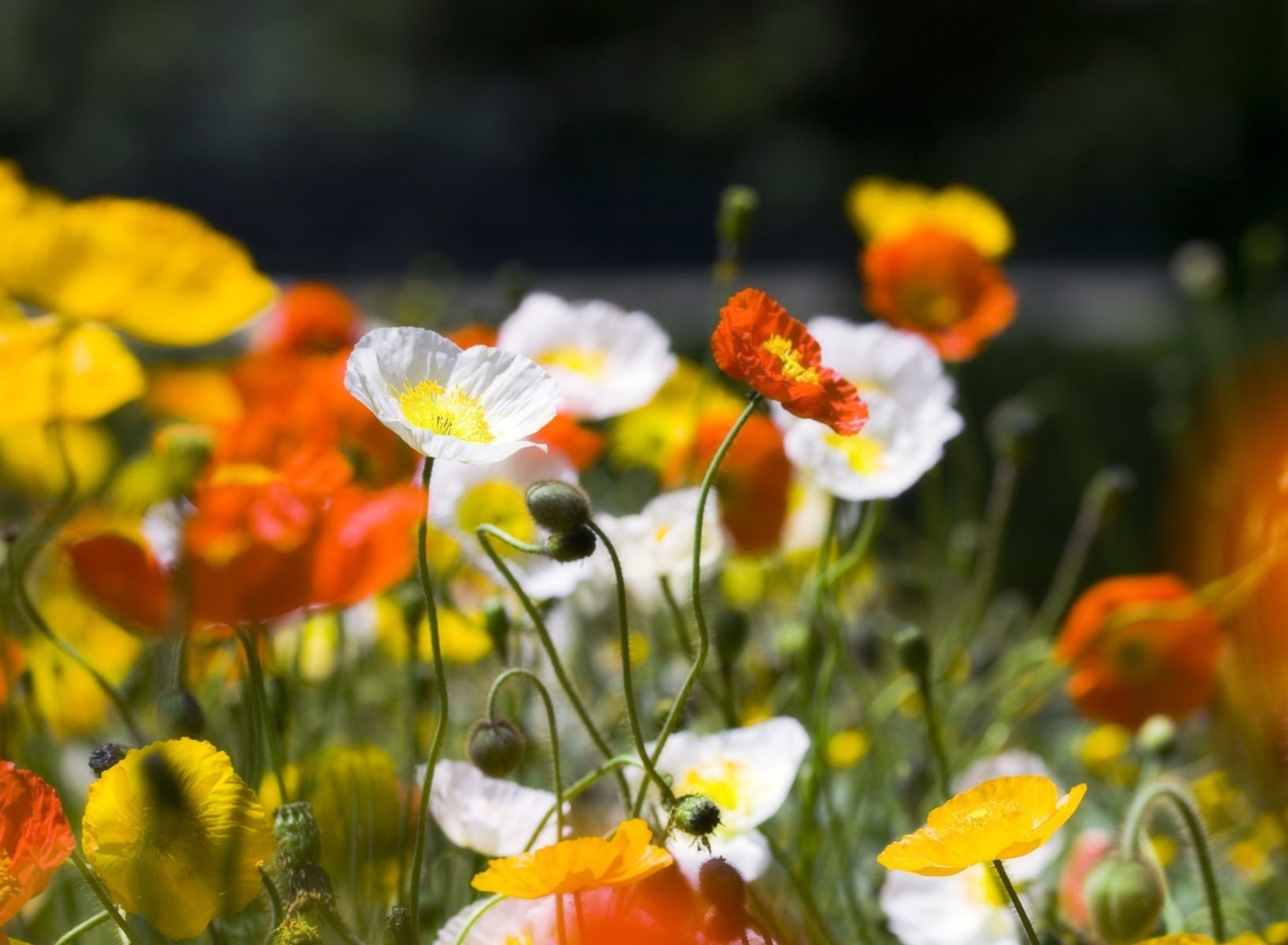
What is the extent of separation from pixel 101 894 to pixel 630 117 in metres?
7.88

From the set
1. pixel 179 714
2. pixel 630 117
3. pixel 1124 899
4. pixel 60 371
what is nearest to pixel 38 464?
pixel 60 371

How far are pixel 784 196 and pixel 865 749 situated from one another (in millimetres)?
6176

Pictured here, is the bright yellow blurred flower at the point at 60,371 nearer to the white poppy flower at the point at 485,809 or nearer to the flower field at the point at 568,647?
the flower field at the point at 568,647

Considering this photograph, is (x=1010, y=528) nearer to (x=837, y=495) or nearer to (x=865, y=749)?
(x=865, y=749)

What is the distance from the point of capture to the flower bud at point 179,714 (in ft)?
1.82

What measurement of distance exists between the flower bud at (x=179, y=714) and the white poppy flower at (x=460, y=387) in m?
0.14

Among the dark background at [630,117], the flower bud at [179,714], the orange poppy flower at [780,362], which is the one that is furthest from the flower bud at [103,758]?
the dark background at [630,117]

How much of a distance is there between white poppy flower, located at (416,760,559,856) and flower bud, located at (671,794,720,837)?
3.8 inches

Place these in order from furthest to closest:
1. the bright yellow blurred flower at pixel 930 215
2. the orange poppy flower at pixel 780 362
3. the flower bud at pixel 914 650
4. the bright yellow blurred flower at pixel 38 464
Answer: the bright yellow blurred flower at pixel 38 464 < the bright yellow blurred flower at pixel 930 215 < the flower bud at pixel 914 650 < the orange poppy flower at pixel 780 362

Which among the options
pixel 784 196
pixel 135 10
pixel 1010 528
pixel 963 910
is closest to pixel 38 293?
pixel 963 910

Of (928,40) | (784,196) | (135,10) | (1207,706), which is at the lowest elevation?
(135,10)

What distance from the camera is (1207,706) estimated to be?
3.78 feet

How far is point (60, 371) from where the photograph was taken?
701mm

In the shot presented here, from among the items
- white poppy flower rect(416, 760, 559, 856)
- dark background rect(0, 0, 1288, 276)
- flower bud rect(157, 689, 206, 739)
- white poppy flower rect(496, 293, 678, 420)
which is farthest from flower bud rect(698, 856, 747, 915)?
dark background rect(0, 0, 1288, 276)
